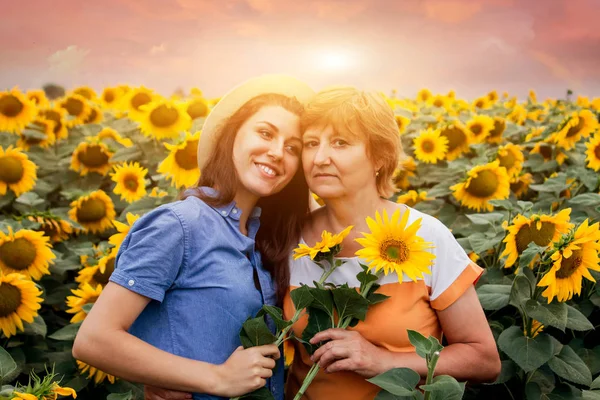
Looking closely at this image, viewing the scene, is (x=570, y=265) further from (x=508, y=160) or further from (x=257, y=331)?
(x=508, y=160)

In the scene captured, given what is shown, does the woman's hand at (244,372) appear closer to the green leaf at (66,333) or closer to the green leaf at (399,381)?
the green leaf at (399,381)

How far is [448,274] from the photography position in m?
2.08

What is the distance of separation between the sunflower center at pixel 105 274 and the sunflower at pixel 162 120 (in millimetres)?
1358

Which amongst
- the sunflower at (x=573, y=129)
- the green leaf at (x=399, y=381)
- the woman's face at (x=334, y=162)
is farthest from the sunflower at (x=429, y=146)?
the green leaf at (x=399, y=381)

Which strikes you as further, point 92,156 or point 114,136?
point 114,136

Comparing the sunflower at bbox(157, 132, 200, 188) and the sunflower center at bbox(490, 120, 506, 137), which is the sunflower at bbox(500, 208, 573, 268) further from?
the sunflower center at bbox(490, 120, 506, 137)

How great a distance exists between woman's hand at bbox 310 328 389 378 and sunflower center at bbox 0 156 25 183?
7.84 feet

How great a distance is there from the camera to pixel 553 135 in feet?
12.3

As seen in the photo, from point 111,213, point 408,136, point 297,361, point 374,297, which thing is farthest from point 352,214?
point 408,136

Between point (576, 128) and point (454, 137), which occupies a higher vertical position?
point (576, 128)

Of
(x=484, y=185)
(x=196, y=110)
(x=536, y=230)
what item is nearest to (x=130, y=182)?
(x=196, y=110)

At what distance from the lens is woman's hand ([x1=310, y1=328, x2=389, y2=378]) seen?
1.91 metres

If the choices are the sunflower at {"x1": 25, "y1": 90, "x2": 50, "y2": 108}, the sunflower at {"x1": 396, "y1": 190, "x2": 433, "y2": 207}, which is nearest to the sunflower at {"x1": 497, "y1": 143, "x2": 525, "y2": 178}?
the sunflower at {"x1": 396, "y1": 190, "x2": 433, "y2": 207}

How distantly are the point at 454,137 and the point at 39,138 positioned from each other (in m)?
2.82
